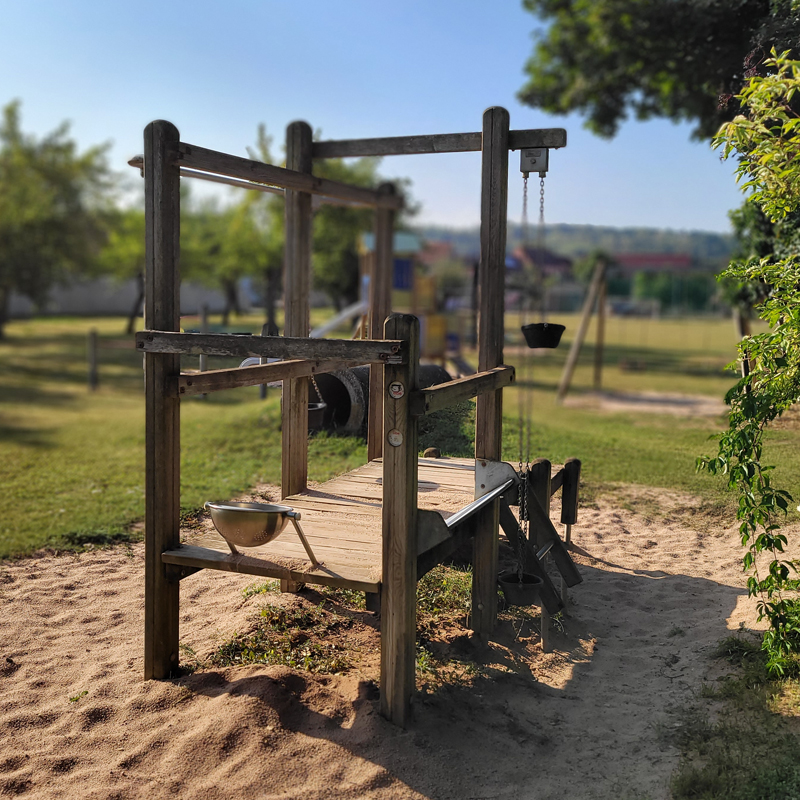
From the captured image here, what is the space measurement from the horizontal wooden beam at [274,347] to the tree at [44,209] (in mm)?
23924

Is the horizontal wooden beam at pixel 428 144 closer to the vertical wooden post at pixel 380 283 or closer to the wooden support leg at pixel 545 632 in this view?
the vertical wooden post at pixel 380 283

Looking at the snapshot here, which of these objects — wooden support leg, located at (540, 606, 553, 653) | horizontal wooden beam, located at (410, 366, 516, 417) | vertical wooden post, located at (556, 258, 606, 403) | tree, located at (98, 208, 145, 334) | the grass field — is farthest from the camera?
tree, located at (98, 208, 145, 334)

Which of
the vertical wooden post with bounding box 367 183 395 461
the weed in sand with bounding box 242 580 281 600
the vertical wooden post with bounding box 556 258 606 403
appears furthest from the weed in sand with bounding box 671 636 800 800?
the vertical wooden post with bounding box 556 258 606 403

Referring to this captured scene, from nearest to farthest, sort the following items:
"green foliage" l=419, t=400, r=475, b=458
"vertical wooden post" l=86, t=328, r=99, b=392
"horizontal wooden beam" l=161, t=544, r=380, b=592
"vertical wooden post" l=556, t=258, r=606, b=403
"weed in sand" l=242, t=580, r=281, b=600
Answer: "horizontal wooden beam" l=161, t=544, r=380, b=592, "green foliage" l=419, t=400, r=475, b=458, "weed in sand" l=242, t=580, r=281, b=600, "vertical wooden post" l=556, t=258, r=606, b=403, "vertical wooden post" l=86, t=328, r=99, b=392

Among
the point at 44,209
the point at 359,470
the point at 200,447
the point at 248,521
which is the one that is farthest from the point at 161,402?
the point at 44,209

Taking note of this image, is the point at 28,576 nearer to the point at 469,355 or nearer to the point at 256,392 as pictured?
the point at 256,392

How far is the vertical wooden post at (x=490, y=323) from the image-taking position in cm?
489

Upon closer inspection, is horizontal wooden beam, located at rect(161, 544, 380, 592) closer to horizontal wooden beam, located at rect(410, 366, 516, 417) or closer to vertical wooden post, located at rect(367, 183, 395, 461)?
horizontal wooden beam, located at rect(410, 366, 516, 417)

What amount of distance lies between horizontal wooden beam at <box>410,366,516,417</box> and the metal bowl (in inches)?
30.5

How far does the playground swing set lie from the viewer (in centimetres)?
392

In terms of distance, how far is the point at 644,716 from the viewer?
4.18m

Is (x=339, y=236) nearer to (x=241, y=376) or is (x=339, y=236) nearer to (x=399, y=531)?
(x=241, y=376)

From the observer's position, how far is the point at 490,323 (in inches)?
197

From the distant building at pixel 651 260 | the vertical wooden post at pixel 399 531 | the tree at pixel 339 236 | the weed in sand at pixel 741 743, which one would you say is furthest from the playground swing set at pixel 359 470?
the distant building at pixel 651 260
